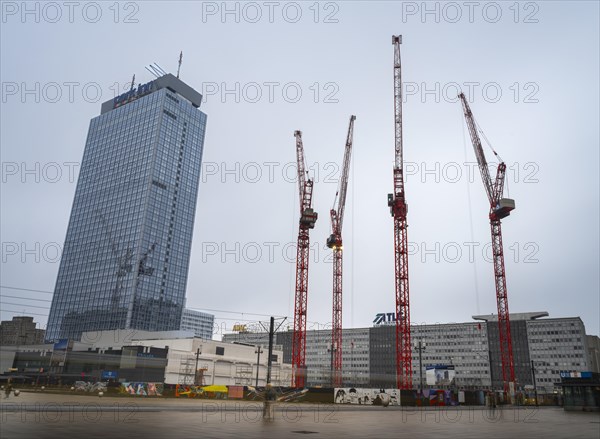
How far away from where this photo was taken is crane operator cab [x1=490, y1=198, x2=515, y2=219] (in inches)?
4144

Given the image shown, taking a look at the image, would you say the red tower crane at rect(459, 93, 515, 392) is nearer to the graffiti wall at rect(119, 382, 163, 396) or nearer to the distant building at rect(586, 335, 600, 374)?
the graffiti wall at rect(119, 382, 163, 396)

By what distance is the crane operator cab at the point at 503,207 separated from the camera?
105250 millimetres

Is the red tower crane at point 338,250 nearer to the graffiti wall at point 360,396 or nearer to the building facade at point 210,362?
the building facade at point 210,362

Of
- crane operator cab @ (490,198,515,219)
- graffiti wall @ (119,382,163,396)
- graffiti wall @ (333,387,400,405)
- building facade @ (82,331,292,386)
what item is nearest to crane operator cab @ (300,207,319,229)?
building facade @ (82,331,292,386)

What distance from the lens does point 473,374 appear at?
647ft

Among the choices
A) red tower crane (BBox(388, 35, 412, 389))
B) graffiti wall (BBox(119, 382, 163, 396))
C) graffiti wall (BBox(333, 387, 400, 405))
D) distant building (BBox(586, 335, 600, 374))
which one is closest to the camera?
graffiti wall (BBox(333, 387, 400, 405))

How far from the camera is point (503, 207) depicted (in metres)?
106

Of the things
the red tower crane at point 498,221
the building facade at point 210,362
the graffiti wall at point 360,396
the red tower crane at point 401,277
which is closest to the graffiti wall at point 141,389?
the graffiti wall at point 360,396

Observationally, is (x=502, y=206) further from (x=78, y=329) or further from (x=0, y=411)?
(x=78, y=329)

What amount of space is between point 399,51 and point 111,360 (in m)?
90.4

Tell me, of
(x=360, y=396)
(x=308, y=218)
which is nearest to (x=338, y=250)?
(x=308, y=218)

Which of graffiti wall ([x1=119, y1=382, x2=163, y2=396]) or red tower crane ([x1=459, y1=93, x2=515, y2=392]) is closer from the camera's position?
graffiti wall ([x1=119, y1=382, x2=163, y2=396])

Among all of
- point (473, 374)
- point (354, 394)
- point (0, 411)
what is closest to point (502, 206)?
point (354, 394)

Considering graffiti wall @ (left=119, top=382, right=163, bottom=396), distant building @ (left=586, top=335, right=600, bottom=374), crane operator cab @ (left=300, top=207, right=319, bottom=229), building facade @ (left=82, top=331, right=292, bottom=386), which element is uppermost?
crane operator cab @ (left=300, top=207, right=319, bottom=229)
